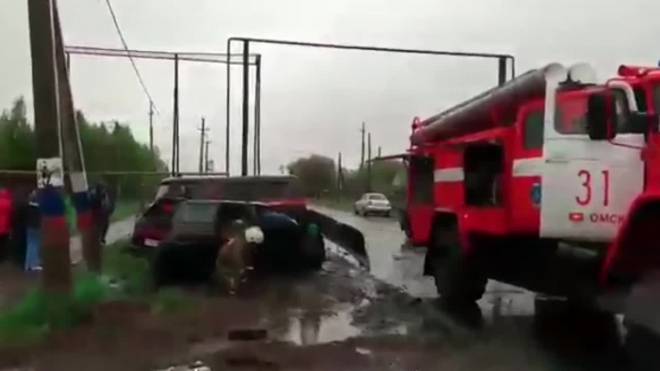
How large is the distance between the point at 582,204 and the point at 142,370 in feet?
14.7

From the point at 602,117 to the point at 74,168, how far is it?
8057 mm

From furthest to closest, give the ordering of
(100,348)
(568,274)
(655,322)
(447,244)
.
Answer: (447,244), (568,274), (100,348), (655,322)

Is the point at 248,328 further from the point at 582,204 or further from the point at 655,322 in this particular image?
the point at 655,322

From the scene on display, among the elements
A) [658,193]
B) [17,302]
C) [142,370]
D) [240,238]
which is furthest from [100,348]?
[658,193]

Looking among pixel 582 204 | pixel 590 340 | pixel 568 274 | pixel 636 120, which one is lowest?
pixel 590 340

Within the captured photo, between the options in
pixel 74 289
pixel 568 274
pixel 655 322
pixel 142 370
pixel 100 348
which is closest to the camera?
pixel 655 322

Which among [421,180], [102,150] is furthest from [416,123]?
[102,150]

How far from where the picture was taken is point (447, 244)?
13.7 meters

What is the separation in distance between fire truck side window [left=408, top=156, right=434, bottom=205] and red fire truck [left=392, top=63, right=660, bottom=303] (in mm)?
166

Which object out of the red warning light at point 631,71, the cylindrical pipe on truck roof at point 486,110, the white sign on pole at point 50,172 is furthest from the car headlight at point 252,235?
the red warning light at point 631,71

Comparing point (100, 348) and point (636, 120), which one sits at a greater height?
point (636, 120)

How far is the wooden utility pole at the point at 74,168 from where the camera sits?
13.4 meters

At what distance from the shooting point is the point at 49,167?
35.7 feet

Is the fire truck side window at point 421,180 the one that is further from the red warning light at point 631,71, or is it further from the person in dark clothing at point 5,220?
the person in dark clothing at point 5,220
